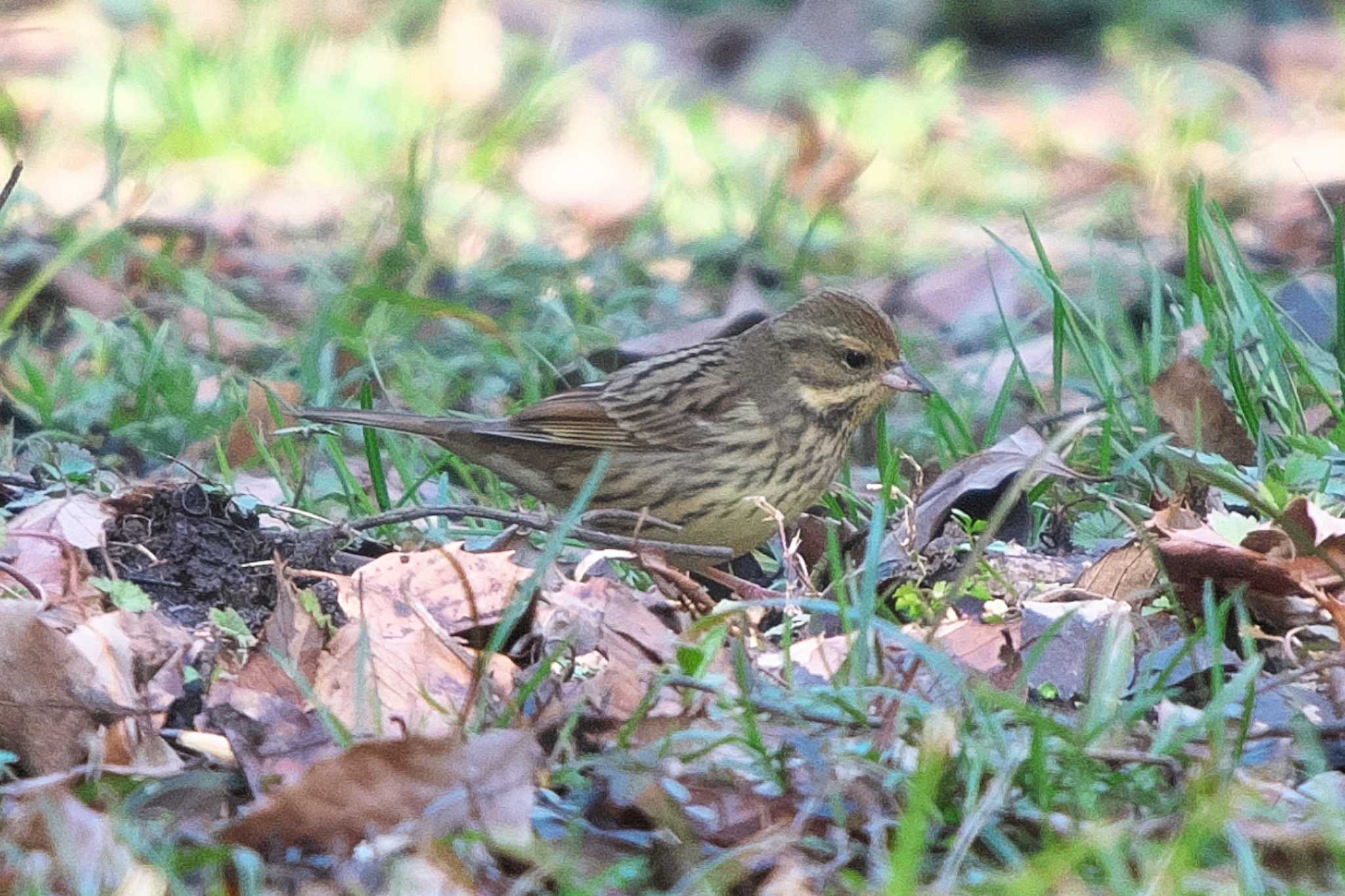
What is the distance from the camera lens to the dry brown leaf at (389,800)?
10.1 ft

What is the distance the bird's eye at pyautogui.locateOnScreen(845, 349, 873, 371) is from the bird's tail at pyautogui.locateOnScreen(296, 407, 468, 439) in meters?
1.15

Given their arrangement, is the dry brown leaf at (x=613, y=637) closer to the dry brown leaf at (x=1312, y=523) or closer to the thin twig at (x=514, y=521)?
the thin twig at (x=514, y=521)

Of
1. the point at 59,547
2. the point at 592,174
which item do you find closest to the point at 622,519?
the point at 59,547

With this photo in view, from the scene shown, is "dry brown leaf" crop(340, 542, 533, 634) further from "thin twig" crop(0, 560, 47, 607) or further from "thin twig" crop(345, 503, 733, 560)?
"thin twig" crop(0, 560, 47, 607)

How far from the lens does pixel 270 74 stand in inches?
414

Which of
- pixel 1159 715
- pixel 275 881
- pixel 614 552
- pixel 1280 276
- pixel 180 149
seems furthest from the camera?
pixel 180 149

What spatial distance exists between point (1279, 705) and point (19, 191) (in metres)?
5.90

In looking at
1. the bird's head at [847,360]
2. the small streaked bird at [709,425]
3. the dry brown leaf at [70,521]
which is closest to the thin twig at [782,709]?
the dry brown leaf at [70,521]

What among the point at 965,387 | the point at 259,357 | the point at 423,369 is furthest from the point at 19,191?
the point at 965,387

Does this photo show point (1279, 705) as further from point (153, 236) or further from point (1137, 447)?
point (153, 236)

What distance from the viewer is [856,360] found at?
6031 millimetres

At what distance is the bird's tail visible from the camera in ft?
18.6

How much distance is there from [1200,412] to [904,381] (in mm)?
947

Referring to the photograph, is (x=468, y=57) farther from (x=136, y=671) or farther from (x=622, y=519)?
(x=136, y=671)
